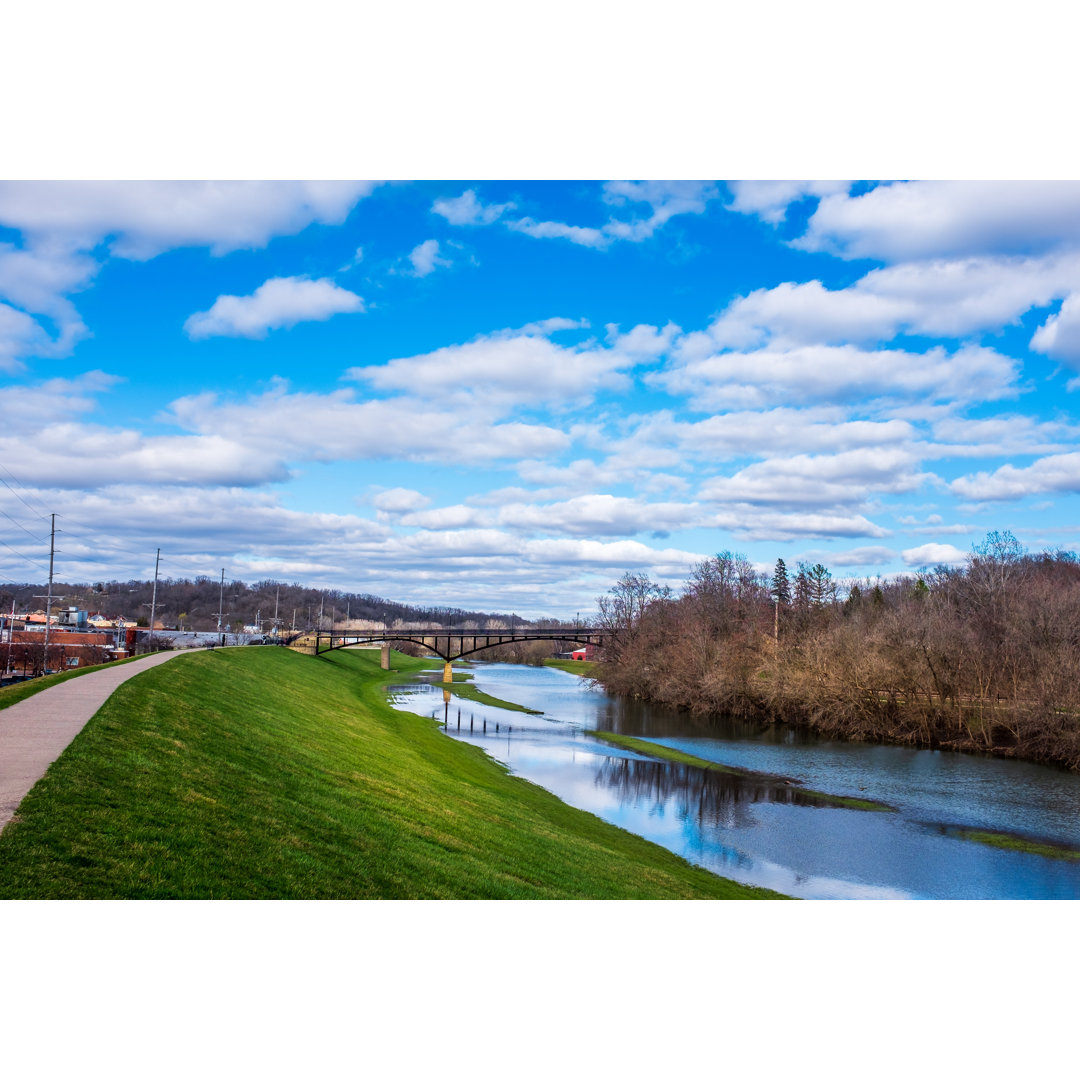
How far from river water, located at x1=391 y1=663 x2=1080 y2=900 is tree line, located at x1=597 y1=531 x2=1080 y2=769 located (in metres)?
2.44

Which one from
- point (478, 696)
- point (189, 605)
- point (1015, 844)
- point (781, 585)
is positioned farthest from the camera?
point (189, 605)

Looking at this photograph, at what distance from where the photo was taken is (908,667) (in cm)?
4534

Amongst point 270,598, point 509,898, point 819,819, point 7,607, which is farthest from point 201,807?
point 270,598

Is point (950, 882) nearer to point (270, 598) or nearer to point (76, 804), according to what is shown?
point (76, 804)

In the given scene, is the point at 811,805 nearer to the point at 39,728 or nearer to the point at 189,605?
the point at 39,728

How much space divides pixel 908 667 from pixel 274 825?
42220mm

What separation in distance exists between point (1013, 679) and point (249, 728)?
3897cm

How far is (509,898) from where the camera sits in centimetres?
1141

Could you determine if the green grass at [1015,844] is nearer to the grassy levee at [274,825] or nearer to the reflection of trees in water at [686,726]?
the grassy levee at [274,825]

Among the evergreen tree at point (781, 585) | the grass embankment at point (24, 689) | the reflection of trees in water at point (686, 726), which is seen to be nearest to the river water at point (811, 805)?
the reflection of trees in water at point (686, 726)

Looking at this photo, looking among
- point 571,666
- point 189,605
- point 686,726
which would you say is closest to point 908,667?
point 686,726

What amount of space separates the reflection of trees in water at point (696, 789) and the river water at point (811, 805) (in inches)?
2.9

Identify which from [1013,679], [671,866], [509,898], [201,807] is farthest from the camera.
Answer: [1013,679]

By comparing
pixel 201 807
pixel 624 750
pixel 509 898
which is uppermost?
pixel 201 807
